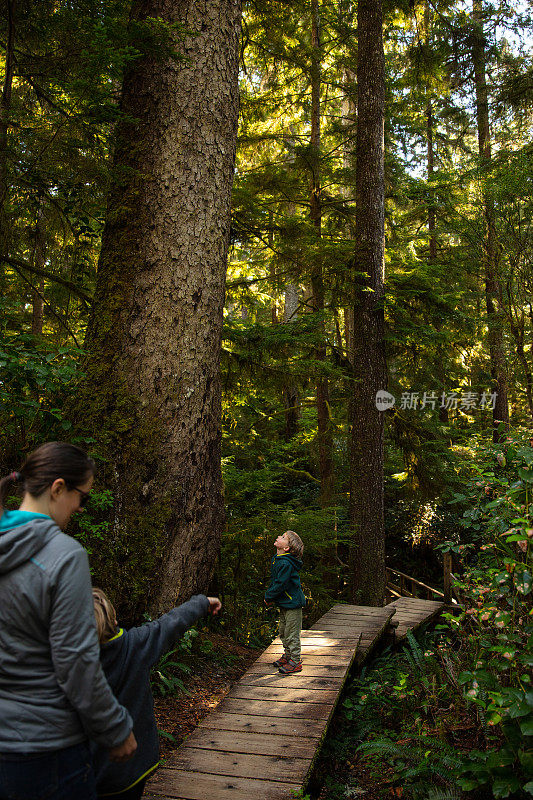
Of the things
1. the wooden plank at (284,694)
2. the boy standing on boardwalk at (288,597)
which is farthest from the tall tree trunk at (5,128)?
the wooden plank at (284,694)

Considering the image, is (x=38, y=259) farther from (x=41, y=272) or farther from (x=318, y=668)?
(x=318, y=668)

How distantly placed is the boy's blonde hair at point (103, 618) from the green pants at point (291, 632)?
336cm

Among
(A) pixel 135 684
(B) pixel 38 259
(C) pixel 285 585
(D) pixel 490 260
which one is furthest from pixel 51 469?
(D) pixel 490 260

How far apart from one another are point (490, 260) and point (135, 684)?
46.0 ft

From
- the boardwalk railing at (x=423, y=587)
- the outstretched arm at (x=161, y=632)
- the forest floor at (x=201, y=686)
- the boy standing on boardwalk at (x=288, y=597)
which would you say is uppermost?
the outstretched arm at (x=161, y=632)

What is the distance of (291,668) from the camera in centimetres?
511

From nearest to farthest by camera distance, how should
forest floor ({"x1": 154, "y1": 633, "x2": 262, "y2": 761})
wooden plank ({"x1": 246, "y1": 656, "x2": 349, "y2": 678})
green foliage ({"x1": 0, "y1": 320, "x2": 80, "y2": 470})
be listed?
green foliage ({"x1": 0, "y1": 320, "x2": 80, "y2": 470}) < forest floor ({"x1": 154, "y1": 633, "x2": 262, "y2": 761}) < wooden plank ({"x1": 246, "y1": 656, "x2": 349, "y2": 678})

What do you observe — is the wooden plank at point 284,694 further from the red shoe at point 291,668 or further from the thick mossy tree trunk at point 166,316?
the thick mossy tree trunk at point 166,316

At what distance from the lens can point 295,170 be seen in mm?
11727

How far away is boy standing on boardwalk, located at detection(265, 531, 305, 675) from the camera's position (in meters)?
5.27

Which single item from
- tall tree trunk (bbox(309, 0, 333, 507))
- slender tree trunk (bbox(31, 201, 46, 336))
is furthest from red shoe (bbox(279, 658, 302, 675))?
tall tree trunk (bbox(309, 0, 333, 507))

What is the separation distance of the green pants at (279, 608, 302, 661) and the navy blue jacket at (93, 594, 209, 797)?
3063mm

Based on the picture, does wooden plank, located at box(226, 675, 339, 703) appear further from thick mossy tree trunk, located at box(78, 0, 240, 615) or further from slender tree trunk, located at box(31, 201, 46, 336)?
slender tree trunk, located at box(31, 201, 46, 336)

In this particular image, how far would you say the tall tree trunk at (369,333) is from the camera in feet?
31.6
